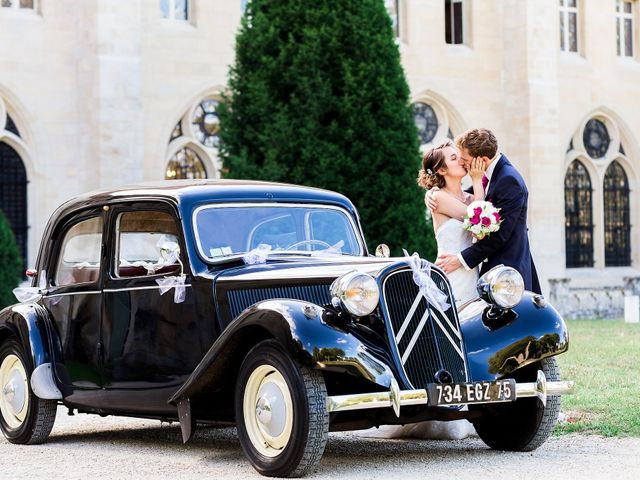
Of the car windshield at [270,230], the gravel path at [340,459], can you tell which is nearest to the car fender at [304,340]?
the gravel path at [340,459]

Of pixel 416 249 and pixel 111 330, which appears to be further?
pixel 416 249

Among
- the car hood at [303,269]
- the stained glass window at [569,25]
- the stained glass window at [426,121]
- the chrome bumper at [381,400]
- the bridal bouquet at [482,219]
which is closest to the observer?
the chrome bumper at [381,400]

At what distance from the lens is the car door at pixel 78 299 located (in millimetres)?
8188

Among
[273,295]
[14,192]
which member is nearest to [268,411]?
[273,295]

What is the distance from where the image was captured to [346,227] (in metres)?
8.27

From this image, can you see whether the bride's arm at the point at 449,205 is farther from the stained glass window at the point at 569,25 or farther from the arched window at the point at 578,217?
the stained glass window at the point at 569,25

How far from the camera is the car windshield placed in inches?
301

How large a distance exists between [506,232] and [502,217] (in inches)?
3.9

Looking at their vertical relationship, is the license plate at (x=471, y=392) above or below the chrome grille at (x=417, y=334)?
below

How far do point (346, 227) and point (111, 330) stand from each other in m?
1.63

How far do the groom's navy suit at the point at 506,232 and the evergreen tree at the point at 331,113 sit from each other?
8.45 metres

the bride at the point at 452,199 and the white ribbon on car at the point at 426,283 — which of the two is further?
the bride at the point at 452,199

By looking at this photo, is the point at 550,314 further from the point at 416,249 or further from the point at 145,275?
the point at 416,249

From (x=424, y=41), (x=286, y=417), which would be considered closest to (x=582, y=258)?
(x=424, y=41)
